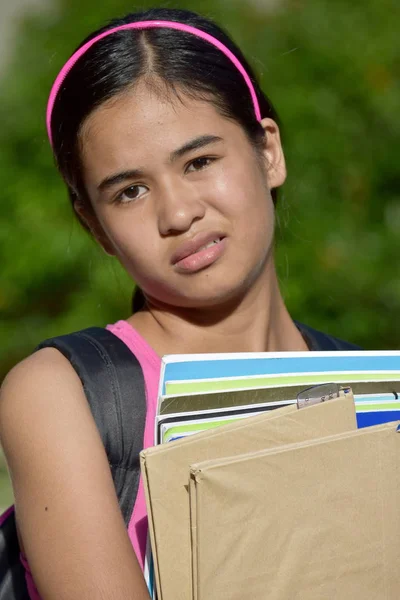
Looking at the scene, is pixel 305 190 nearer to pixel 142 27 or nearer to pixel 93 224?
pixel 93 224

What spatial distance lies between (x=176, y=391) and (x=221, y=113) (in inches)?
27.3

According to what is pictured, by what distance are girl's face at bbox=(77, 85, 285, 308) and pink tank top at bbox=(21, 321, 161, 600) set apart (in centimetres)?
12

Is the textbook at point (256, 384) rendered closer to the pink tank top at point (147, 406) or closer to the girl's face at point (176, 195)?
the pink tank top at point (147, 406)

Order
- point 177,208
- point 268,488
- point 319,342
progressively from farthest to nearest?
point 319,342
point 177,208
point 268,488

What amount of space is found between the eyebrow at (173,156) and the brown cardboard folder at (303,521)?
27.5 inches

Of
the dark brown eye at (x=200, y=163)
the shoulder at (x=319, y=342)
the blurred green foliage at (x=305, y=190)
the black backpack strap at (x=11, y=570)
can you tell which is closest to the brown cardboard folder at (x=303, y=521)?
the black backpack strap at (x=11, y=570)

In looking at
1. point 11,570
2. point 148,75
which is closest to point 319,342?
point 148,75

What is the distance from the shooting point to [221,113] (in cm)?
200

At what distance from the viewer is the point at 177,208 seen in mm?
1876

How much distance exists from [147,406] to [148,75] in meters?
0.68

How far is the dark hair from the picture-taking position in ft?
6.38

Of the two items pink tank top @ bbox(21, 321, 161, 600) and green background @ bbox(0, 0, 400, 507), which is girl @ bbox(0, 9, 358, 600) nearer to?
pink tank top @ bbox(21, 321, 161, 600)

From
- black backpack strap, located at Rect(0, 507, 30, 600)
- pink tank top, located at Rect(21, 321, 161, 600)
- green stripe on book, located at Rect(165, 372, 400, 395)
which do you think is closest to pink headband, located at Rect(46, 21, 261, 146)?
pink tank top, located at Rect(21, 321, 161, 600)

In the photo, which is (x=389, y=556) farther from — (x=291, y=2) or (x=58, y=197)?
(x=291, y=2)
